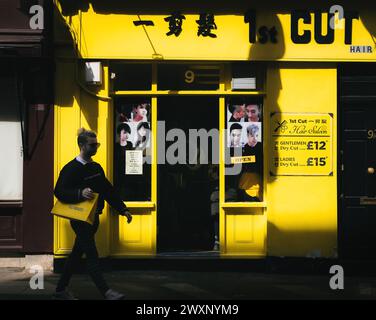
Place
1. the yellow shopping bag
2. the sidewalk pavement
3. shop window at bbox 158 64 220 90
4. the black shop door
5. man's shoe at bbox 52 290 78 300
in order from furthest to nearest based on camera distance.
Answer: shop window at bbox 158 64 220 90 → the black shop door → the sidewalk pavement → man's shoe at bbox 52 290 78 300 → the yellow shopping bag

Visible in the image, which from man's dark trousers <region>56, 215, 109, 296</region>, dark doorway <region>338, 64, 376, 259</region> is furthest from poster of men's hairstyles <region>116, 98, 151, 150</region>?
dark doorway <region>338, 64, 376, 259</region>

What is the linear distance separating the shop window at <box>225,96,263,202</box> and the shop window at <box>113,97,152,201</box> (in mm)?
1326

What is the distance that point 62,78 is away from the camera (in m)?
11.0

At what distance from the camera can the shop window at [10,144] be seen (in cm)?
1115

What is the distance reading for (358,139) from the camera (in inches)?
442

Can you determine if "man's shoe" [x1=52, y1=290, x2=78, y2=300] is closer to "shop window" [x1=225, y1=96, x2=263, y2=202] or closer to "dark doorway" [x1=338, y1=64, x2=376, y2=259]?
"shop window" [x1=225, y1=96, x2=263, y2=202]

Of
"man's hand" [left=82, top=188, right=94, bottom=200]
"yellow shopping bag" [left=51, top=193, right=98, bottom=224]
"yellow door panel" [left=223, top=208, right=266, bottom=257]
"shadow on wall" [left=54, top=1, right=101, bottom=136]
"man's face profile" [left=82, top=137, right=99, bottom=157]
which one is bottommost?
"yellow door panel" [left=223, top=208, right=266, bottom=257]

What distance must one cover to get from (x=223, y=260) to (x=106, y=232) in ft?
6.37

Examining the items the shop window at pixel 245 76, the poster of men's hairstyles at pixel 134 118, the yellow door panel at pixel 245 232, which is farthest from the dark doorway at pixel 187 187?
the shop window at pixel 245 76

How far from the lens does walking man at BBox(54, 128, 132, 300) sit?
327 inches

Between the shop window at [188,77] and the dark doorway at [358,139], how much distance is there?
2.12 m

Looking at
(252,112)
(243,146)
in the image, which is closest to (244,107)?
(252,112)

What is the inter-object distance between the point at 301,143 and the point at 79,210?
4.27m

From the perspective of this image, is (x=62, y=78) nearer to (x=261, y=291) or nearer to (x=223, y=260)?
(x=223, y=260)
